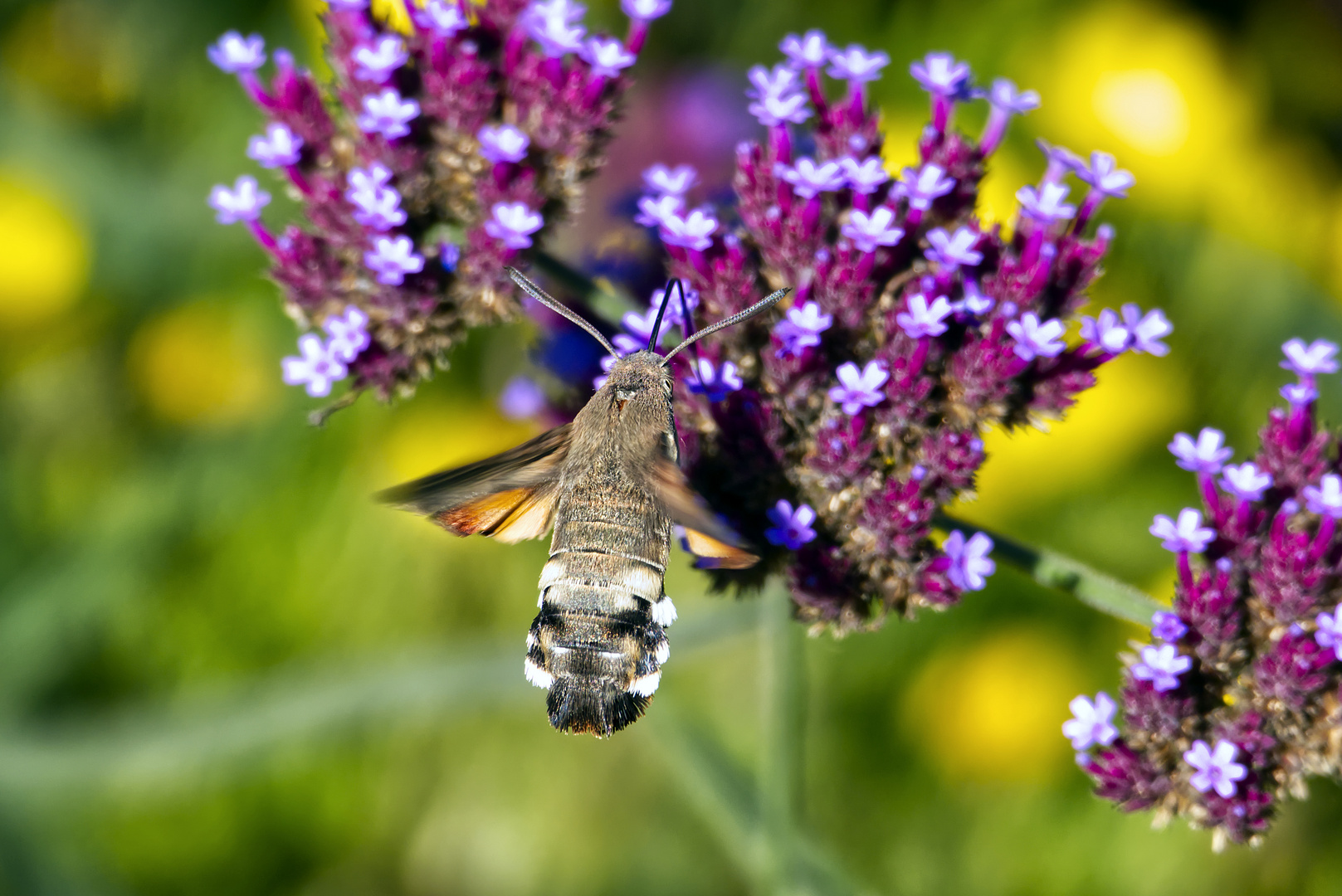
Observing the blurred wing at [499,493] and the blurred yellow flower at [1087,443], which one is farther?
the blurred yellow flower at [1087,443]

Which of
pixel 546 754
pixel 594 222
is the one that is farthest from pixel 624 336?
pixel 546 754

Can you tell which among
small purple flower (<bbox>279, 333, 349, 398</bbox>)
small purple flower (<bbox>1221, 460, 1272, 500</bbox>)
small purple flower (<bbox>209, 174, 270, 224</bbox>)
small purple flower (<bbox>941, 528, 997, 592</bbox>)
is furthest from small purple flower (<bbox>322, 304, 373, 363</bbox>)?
small purple flower (<bbox>1221, 460, 1272, 500</bbox>)

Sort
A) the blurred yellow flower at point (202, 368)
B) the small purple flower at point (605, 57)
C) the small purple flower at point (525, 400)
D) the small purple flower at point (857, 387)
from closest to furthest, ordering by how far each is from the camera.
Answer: the small purple flower at point (857, 387) → the small purple flower at point (605, 57) → the small purple flower at point (525, 400) → the blurred yellow flower at point (202, 368)

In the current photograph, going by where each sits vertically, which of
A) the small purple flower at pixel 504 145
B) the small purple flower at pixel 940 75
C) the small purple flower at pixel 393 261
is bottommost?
the small purple flower at pixel 393 261

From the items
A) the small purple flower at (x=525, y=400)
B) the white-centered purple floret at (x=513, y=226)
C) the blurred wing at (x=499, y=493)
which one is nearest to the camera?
the blurred wing at (x=499, y=493)

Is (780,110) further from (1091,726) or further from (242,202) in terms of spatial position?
(1091,726)

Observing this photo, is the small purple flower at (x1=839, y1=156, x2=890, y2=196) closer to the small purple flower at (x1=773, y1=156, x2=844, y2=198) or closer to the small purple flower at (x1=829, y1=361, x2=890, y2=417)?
the small purple flower at (x1=773, y1=156, x2=844, y2=198)

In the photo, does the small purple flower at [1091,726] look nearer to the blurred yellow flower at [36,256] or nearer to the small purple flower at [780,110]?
the small purple flower at [780,110]

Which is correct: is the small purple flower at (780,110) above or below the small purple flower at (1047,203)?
above

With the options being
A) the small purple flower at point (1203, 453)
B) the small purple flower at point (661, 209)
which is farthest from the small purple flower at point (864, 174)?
the small purple flower at point (1203, 453)
